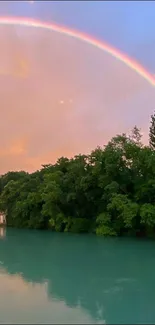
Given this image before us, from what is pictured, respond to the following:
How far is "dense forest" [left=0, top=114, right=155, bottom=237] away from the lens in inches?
683

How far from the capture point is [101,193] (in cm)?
1992

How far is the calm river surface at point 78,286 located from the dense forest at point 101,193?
14.1 feet

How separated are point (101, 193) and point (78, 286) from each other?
12472mm

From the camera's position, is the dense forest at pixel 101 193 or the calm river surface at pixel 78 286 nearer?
the calm river surface at pixel 78 286

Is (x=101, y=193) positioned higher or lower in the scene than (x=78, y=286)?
higher

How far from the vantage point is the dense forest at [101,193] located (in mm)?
17359

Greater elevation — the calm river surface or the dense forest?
the dense forest

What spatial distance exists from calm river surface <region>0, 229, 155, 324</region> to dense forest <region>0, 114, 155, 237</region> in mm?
4307

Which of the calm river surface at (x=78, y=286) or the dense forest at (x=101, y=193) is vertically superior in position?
the dense forest at (x=101, y=193)

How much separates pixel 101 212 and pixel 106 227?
173 centimetres

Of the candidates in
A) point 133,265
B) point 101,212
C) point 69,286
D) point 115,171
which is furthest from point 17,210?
point 69,286

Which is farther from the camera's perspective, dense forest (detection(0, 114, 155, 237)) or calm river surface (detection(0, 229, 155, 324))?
dense forest (detection(0, 114, 155, 237))

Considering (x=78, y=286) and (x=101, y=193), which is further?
(x=101, y=193)

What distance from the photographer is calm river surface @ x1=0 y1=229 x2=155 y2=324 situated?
551 centimetres
